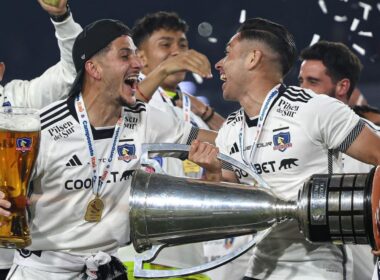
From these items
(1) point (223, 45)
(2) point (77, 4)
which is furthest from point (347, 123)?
(1) point (223, 45)

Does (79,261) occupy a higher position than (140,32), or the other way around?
(140,32)

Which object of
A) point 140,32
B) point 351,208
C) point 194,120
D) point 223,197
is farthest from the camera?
point 140,32

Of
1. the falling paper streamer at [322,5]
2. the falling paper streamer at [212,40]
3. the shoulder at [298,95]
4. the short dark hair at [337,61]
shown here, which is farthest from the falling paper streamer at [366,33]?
the shoulder at [298,95]

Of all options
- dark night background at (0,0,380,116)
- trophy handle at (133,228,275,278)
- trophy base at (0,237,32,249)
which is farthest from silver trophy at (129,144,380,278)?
dark night background at (0,0,380,116)

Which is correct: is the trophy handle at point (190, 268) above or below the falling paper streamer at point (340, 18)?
below

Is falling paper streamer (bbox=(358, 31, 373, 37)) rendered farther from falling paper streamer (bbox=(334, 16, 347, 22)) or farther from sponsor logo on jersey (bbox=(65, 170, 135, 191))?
sponsor logo on jersey (bbox=(65, 170, 135, 191))

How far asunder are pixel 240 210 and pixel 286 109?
48.4 inches

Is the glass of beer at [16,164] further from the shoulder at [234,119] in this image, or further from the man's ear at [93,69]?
the shoulder at [234,119]

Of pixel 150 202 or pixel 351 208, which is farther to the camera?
pixel 150 202

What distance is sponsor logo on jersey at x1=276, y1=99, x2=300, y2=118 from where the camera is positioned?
3541 millimetres

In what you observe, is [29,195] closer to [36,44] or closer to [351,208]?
[351,208]

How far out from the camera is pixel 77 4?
267 inches

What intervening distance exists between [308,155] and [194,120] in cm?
154

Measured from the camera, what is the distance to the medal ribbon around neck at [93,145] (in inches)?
136
